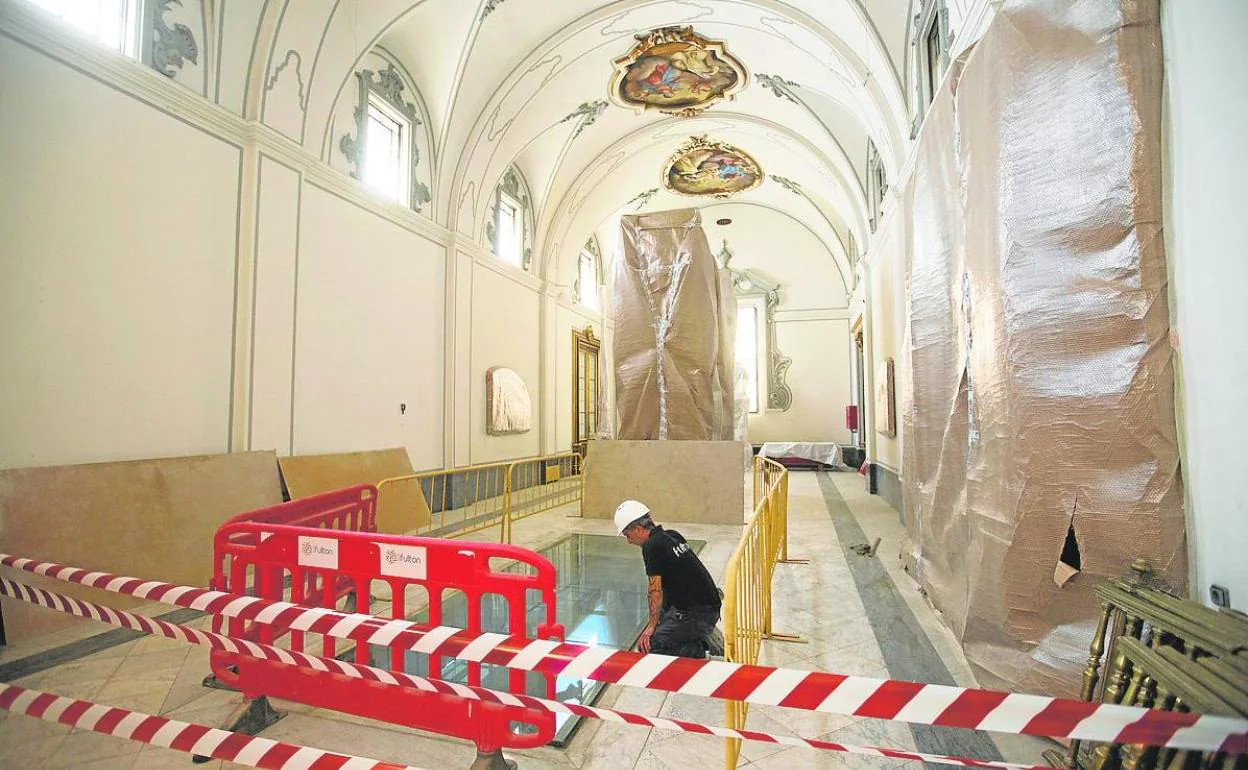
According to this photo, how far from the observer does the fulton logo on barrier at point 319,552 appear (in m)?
2.39

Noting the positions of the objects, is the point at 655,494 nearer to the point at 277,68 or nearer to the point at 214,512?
the point at 214,512

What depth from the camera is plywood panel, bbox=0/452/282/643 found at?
11.6ft

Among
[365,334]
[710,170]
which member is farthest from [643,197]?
[365,334]

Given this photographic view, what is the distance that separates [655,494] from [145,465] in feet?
16.7

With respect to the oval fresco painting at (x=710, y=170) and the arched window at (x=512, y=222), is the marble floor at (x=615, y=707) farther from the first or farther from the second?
the oval fresco painting at (x=710, y=170)

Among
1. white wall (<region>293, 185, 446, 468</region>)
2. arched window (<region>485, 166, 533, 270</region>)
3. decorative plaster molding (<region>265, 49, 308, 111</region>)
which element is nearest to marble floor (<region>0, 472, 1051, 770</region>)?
white wall (<region>293, 185, 446, 468</region>)

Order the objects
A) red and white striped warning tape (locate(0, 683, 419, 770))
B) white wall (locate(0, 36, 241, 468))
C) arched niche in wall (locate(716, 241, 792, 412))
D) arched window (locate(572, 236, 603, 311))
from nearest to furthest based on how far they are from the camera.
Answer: red and white striped warning tape (locate(0, 683, 419, 770))
white wall (locate(0, 36, 241, 468))
arched window (locate(572, 236, 603, 311))
arched niche in wall (locate(716, 241, 792, 412))

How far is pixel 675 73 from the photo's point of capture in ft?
30.4

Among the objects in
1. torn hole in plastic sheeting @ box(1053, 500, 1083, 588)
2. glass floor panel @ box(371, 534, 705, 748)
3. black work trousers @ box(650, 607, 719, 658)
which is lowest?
glass floor panel @ box(371, 534, 705, 748)

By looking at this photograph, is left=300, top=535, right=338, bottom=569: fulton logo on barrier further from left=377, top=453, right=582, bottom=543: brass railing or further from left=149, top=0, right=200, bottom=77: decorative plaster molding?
left=149, top=0, right=200, bottom=77: decorative plaster molding

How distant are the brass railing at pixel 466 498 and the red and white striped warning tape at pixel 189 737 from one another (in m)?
2.82

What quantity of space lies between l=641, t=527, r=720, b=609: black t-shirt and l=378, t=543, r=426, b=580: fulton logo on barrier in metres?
1.20

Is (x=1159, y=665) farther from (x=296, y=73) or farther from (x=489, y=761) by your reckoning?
(x=296, y=73)

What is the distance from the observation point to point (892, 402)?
8.22 m
